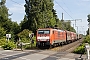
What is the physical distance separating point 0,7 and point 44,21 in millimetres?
14852

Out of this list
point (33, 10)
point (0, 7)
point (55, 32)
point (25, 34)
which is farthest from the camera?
point (0, 7)

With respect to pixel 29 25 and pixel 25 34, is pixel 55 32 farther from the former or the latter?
pixel 29 25

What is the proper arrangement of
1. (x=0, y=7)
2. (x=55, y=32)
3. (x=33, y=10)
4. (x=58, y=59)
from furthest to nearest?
(x=0, y=7) < (x=33, y=10) < (x=55, y=32) < (x=58, y=59)

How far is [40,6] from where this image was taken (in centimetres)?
7012

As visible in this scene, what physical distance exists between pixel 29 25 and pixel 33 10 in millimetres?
4327

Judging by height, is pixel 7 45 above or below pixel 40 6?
below

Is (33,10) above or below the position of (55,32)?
above

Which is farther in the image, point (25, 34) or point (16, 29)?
point (16, 29)

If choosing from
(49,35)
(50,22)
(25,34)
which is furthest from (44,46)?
(50,22)

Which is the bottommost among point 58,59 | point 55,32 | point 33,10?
point 58,59

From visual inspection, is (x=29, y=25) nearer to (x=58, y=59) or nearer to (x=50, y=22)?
(x=50, y=22)

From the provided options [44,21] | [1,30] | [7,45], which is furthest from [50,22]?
[7,45]

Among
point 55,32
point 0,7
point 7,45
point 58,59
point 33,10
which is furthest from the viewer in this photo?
point 0,7

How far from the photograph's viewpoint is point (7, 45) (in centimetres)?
3459
